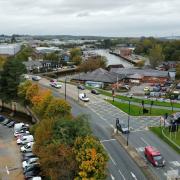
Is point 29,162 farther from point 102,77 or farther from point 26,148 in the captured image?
point 102,77

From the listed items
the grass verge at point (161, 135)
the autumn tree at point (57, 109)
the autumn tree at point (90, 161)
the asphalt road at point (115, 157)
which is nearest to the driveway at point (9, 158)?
the autumn tree at point (57, 109)

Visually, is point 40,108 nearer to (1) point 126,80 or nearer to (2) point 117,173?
(2) point 117,173

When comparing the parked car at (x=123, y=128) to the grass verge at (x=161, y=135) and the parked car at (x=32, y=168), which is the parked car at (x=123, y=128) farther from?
the parked car at (x=32, y=168)

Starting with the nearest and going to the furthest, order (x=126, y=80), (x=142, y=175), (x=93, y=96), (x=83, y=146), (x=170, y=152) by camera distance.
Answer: (x=83, y=146) → (x=142, y=175) → (x=170, y=152) → (x=93, y=96) → (x=126, y=80)

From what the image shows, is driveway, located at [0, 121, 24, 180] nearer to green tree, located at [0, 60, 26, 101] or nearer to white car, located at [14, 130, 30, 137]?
white car, located at [14, 130, 30, 137]

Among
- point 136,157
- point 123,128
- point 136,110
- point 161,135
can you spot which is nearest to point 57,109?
point 123,128

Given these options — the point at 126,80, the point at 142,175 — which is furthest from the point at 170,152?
the point at 126,80
